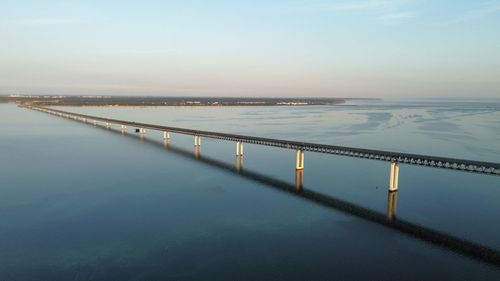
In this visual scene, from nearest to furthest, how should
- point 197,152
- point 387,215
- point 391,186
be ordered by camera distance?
point 387,215, point 391,186, point 197,152

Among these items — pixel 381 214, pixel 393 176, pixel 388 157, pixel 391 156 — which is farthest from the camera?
pixel 388 157

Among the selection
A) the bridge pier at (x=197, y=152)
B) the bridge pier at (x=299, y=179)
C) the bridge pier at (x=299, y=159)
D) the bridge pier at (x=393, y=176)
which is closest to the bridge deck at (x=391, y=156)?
the bridge pier at (x=393, y=176)

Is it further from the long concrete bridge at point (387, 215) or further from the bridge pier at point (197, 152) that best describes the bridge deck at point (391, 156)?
the long concrete bridge at point (387, 215)

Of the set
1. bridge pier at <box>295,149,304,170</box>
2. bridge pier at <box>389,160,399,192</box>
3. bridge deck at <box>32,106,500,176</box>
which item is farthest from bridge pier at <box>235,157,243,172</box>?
bridge pier at <box>389,160,399,192</box>

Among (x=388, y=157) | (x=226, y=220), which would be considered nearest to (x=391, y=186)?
(x=388, y=157)

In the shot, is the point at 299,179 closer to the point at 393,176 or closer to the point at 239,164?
the point at 393,176

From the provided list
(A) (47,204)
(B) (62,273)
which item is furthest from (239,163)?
(B) (62,273)

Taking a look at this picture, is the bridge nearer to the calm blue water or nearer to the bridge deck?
the bridge deck

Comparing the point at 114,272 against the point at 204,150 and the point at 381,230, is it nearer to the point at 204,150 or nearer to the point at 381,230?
the point at 381,230
